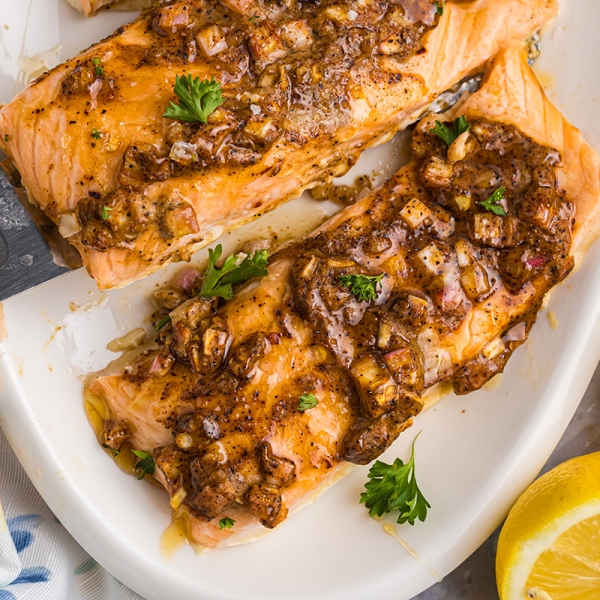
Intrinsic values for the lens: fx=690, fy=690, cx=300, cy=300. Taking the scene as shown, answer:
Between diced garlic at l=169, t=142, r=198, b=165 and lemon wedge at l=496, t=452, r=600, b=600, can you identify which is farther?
lemon wedge at l=496, t=452, r=600, b=600

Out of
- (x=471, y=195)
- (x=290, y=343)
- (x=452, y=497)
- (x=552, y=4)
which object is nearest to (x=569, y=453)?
(x=452, y=497)

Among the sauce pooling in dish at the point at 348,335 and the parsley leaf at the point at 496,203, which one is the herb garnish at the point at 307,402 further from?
the parsley leaf at the point at 496,203

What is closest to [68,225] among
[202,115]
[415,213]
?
[202,115]

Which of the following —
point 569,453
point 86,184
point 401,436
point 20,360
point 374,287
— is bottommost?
point 569,453

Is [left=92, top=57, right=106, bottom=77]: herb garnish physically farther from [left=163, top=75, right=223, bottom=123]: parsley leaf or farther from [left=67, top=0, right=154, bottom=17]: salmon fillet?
[left=67, top=0, right=154, bottom=17]: salmon fillet

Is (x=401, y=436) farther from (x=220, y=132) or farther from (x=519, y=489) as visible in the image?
(x=220, y=132)

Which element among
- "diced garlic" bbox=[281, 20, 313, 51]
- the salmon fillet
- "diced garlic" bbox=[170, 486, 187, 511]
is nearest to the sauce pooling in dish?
"diced garlic" bbox=[170, 486, 187, 511]

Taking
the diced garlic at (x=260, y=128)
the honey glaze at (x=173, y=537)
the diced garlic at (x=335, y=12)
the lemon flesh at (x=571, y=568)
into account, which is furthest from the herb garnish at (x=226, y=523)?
the diced garlic at (x=335, y=12)
